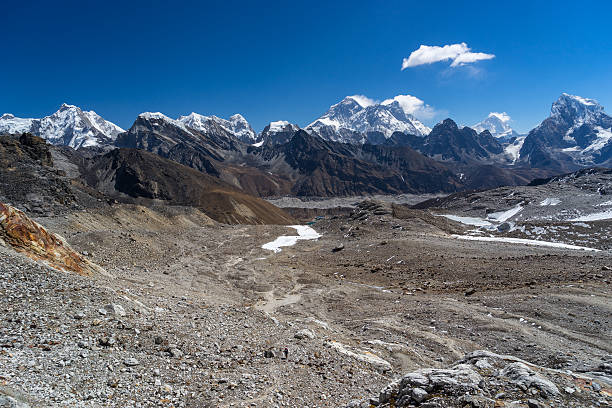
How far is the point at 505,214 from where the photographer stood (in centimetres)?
9312

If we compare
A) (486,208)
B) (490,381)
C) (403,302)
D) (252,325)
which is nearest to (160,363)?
(252,325)

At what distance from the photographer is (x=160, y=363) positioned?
960 cm

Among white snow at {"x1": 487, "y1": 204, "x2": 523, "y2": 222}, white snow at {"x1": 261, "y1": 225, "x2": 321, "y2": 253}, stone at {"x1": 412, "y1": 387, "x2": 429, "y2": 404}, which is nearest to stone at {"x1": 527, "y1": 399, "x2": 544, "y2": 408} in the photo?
stone at {"x1": 412, "y1": 387, "x2": 429, "y2": 404}

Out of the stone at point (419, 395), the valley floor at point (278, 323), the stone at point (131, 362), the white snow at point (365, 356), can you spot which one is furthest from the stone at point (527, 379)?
the stone at point (131, 362)

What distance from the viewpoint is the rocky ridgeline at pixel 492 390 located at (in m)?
6.60

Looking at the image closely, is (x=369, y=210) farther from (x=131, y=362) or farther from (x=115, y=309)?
(x=131, y=362)

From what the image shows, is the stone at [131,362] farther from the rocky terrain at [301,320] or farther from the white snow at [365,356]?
the white snow at [365,356]

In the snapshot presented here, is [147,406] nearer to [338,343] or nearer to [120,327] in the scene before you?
[120,327]

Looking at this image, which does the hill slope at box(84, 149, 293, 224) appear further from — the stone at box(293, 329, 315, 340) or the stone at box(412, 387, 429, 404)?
the stone at box(412, 387, 429, 404)

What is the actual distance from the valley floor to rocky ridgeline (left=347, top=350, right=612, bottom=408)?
2603mm

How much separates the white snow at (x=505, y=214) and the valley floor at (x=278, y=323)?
5707cm

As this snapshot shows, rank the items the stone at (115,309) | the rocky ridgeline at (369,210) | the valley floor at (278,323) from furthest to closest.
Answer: the rocky ridgeline at (369,210), the stone at (115,309), the valley floor at (278,323)

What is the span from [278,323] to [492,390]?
1048cm

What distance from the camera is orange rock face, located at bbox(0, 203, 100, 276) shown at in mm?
15008
